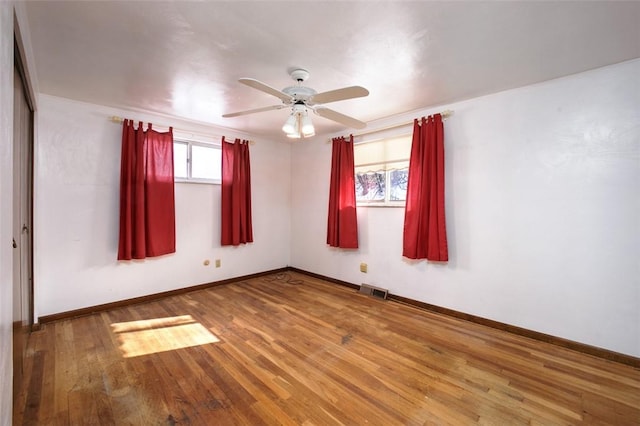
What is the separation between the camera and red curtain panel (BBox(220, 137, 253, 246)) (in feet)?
13.6

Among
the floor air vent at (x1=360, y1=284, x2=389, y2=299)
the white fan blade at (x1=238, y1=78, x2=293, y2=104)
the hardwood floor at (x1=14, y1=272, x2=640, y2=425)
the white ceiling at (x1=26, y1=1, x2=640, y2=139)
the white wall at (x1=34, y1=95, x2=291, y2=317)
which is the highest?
the white ceiling at (x1=26, y1=1, x2=640, y2=139)

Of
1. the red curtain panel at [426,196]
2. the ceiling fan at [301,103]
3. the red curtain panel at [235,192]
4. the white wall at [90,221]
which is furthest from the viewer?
the red curtain panel at [235,192]

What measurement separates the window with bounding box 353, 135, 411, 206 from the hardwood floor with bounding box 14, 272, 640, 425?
152cm

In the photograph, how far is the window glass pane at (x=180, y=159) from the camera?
377cm

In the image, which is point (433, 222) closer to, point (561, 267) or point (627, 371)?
point (561, 267)

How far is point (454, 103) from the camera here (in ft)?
10.0

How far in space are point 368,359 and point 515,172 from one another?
2.23 metres

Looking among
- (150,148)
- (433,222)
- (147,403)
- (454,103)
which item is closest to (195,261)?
(150,148)

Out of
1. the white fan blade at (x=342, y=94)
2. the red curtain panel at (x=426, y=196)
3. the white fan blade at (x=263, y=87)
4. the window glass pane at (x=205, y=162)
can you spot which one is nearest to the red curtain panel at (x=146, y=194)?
the window glass pane at (x=205, y=162)

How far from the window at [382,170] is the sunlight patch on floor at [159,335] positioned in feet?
8.39

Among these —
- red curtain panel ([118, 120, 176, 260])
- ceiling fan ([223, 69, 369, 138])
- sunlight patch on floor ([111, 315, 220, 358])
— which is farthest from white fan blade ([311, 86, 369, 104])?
red curtain panel ([118, 120, 176, 260])

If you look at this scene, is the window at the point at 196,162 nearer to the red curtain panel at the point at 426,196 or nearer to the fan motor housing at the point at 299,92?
the fan motor housing at the point at 299,92

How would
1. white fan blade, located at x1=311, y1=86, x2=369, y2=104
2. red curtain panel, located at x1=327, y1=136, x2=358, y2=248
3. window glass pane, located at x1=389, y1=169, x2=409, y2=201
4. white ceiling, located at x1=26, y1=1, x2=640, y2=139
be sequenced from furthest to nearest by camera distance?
1. red curtain panel, located at x1=327, y1=136, x2=358, y2=248
2. window glass pane, located at x1=389, y1=169, x2=409, y2=201
3. white fan blade, located at x1=311, y1=86, x2=369, y2=104
4. white ceiling, located at x1=26, y1=1, x2=640, y2=139

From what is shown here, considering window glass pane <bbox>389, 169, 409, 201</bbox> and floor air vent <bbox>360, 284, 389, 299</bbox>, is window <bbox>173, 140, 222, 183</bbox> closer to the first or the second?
window glass pane <bbox>389, 169, 409, 201</bbox>
